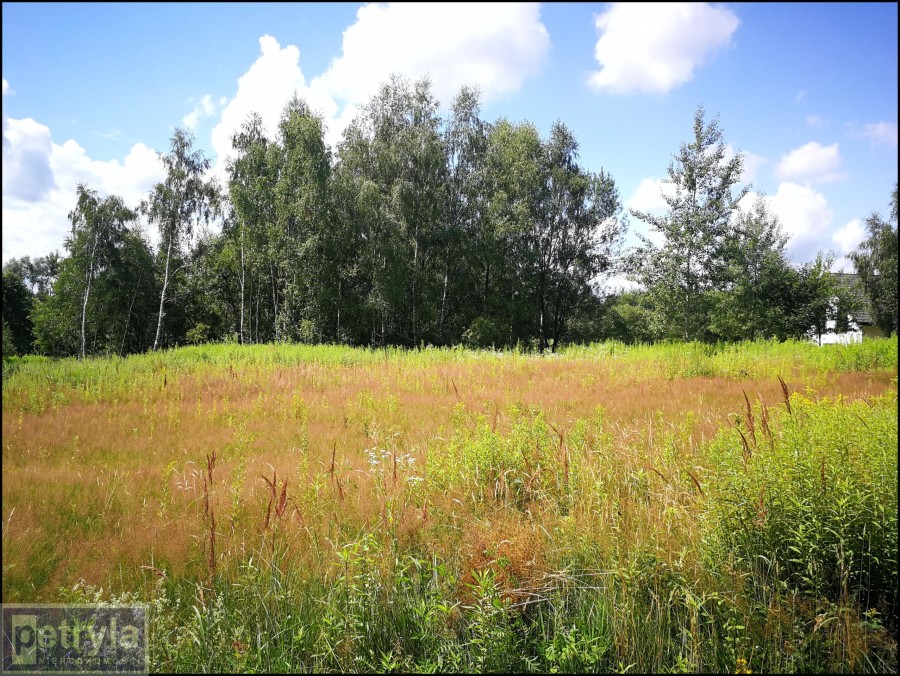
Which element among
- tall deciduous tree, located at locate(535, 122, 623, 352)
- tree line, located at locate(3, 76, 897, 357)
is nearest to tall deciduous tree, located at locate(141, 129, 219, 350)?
tree line, located at locate(3, 76, 897, 357)

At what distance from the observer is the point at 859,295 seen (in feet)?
28.8

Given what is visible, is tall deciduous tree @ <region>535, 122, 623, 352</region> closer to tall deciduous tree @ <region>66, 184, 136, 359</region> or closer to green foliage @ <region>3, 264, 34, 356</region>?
tall deciduous tree @ <region>66, 184, 136, 359</region>

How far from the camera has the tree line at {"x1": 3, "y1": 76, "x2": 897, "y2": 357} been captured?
64.6ft

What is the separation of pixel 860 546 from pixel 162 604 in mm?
4205

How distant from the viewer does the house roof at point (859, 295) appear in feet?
24.9

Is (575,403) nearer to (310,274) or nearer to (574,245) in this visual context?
(310,274)

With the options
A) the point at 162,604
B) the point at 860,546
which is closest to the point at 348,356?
the point at 162,604

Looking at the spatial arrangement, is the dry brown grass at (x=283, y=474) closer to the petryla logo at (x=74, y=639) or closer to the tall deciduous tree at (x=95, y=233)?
the petryla logo at (x=74, y=639)

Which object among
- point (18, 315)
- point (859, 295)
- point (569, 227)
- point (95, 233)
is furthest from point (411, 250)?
point (18, 315)

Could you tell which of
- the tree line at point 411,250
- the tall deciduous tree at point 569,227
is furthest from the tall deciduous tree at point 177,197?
the tall deciduous tree at point 569,227

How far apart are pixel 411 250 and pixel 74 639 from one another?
27.8m

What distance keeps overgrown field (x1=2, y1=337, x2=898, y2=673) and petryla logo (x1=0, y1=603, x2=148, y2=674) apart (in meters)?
0.11

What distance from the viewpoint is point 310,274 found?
25391mm

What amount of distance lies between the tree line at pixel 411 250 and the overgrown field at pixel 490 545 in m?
15.3
